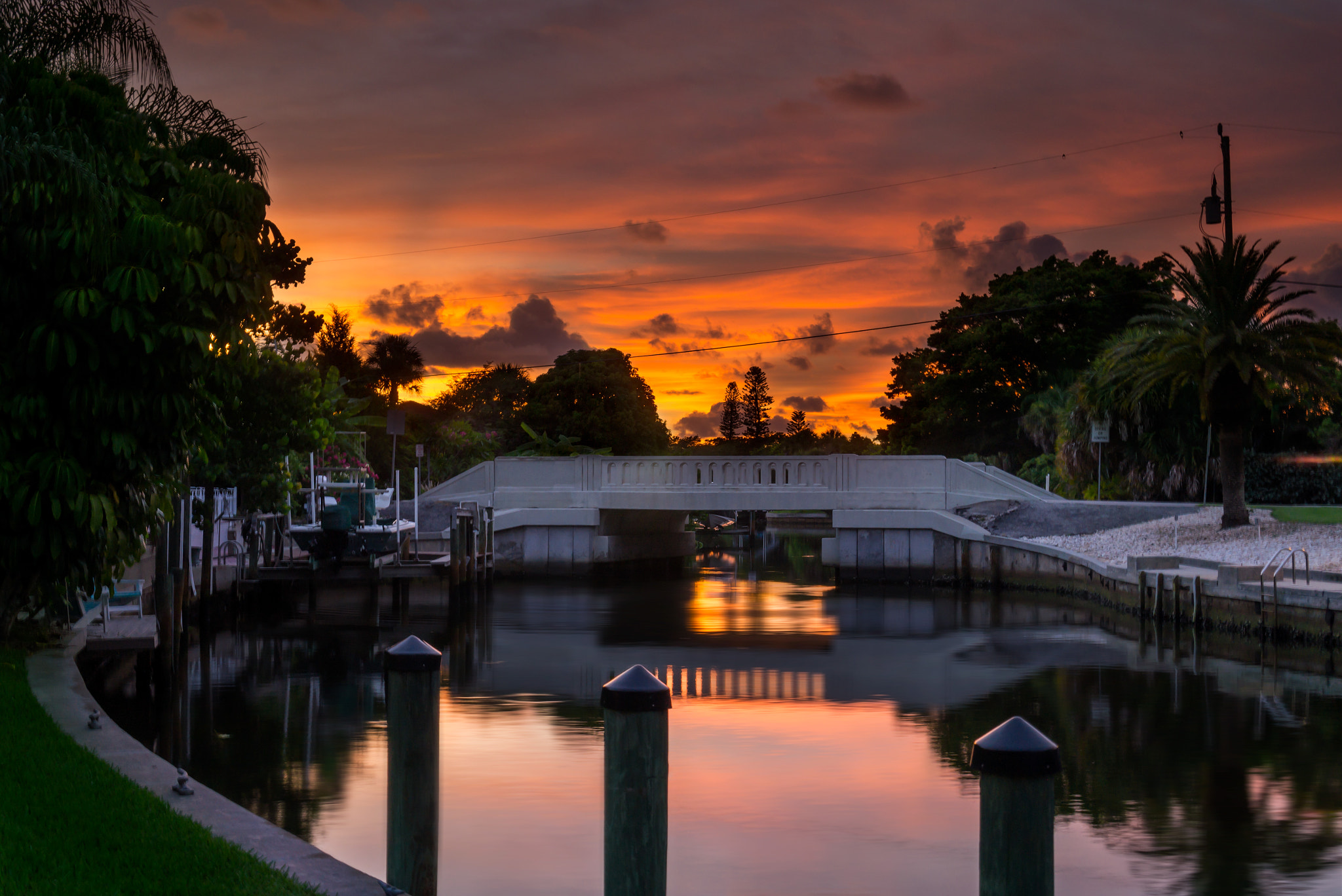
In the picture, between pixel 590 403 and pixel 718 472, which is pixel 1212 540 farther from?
pixel 590 403

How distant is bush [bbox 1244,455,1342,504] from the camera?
3969cm

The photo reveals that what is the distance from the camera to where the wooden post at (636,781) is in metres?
5.93

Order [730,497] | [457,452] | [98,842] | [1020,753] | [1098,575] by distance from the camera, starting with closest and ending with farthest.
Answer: [1020,753], [98,842], [1098,575], [730,497], [457,452]

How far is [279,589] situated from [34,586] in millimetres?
18738

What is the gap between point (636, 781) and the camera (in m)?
5.95

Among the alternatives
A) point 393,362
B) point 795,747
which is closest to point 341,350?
point 393,362

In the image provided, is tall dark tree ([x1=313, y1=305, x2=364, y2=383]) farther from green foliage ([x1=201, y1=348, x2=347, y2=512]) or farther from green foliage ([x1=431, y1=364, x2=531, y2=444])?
green foliage ([x1=201, y1=348, x2=347, y2=512])

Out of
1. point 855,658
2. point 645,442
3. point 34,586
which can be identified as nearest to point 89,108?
point 34,586

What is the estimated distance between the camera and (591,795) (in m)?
12.1

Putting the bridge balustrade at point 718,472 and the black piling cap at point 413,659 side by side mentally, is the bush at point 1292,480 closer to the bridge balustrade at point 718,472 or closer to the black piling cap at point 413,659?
the bridge balustrade at point 718,472

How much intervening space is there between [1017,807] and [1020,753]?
0.20 metres

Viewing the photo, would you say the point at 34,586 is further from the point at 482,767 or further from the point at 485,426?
the point at 485,426

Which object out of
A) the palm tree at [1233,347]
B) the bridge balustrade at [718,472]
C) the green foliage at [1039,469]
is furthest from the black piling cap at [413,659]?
the green foliage at [1039,469]

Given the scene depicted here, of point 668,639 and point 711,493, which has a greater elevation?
point 711,493
